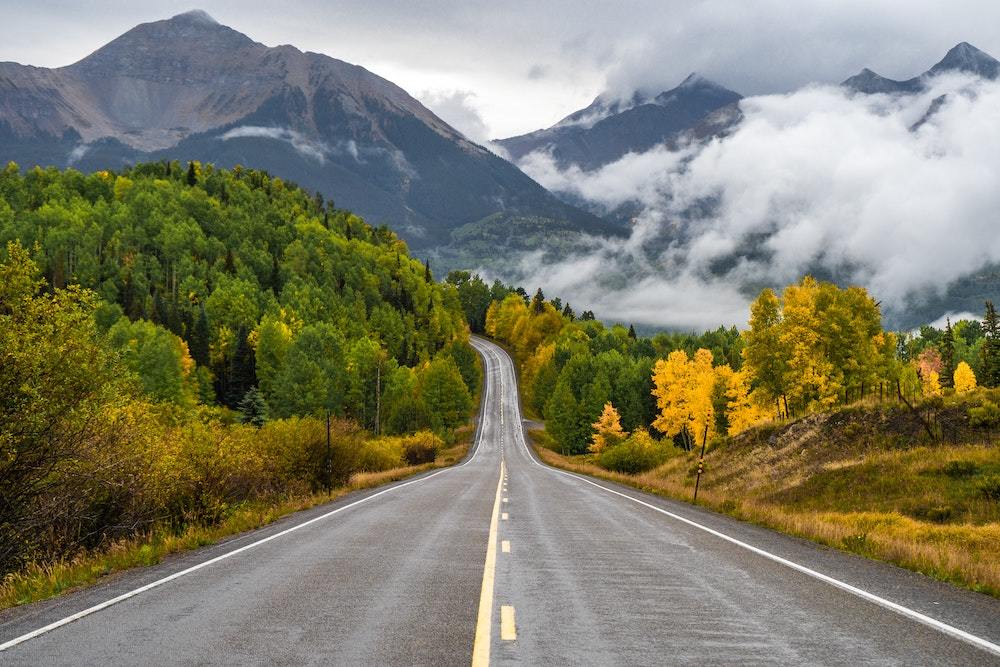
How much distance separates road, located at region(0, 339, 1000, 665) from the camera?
7.04 metres

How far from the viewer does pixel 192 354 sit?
109062 mm

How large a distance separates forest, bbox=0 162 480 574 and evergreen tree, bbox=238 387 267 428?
0.43 m

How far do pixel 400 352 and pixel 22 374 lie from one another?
129 m

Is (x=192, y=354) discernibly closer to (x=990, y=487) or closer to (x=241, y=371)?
(x=241, y=371)

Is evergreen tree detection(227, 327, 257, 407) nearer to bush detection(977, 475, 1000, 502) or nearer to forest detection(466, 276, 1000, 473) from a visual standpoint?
forest detection(466, 276, 1000, 473)

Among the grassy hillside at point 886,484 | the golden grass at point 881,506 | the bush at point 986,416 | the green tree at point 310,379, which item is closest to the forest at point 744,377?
the bush at point 986,416

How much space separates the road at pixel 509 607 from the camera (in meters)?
7.04

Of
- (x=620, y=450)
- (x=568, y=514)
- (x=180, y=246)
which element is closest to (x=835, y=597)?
(x=568, y=514)

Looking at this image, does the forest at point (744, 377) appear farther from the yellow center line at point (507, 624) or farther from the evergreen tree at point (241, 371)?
the evergreen tree at point (241, 371)

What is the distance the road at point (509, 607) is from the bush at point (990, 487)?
7861 mm

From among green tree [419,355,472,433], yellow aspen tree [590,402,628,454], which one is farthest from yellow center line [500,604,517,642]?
green tree [419,355,472,433]

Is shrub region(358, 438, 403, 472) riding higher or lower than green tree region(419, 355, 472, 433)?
lower

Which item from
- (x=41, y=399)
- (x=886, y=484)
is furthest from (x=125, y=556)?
(x=886, y=484)

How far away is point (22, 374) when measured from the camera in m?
13.4
